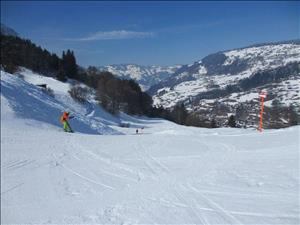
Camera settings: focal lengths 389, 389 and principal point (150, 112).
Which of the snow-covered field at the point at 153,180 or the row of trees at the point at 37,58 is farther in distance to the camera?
the row of trees at the point at 37,58

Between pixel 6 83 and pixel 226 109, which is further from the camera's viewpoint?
pixel 226 109

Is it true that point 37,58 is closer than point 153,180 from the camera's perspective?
No

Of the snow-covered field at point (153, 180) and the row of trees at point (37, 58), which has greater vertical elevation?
the row of trees at point (37, 58)

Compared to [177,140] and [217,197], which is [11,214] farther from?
[177,140]

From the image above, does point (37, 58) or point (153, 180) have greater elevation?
point (37, 58)

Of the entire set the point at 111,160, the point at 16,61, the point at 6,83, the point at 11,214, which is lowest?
the point at 11,214

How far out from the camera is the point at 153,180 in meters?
9.27

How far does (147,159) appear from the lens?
39.2ft

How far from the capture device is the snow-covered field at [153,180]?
6.95 metres

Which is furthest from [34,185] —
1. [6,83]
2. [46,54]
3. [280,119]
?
[46,54]

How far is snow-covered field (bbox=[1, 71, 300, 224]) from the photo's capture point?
6949 millimetres

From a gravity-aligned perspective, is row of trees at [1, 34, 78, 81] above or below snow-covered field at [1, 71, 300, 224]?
above

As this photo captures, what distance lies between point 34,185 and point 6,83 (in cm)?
2602

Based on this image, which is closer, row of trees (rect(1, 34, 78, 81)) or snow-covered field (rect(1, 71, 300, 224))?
snow-covered field (rect(1, 71, 300, 224))
